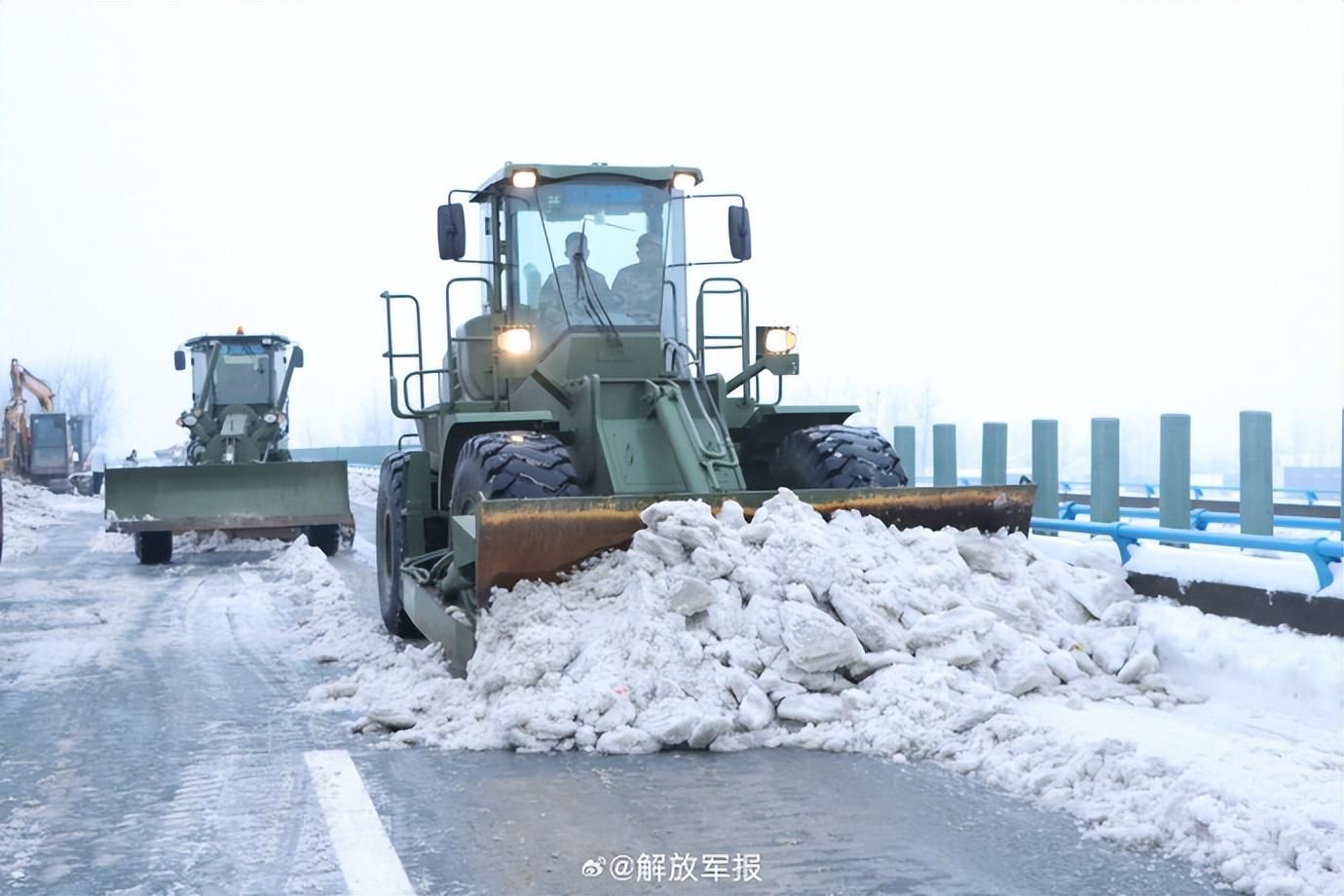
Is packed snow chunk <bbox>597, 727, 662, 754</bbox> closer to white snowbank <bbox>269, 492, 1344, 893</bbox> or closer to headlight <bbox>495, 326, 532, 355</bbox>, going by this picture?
white snowbank <bbox>269, 492, 1344, 893</bbox>

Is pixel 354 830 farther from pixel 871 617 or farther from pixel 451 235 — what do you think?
pixel 451 235

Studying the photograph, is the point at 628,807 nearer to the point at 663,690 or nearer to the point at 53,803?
the point at 663,690

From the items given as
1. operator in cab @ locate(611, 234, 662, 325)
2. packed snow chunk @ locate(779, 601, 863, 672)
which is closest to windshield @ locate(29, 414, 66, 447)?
operator in cab @ locate(611, 234, 662, 325)

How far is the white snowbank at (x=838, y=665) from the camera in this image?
18.4 feet

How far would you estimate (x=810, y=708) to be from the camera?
6016 mm

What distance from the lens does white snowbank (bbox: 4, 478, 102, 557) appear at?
1886cm

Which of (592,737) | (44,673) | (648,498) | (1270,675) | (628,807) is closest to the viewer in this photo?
(628,807)

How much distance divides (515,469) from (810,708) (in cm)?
219

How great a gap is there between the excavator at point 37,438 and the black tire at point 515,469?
1223 inches

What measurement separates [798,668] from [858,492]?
1371mm

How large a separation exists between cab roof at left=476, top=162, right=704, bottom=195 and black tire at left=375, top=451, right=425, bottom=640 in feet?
6.68

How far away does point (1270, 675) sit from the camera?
20.6 ft

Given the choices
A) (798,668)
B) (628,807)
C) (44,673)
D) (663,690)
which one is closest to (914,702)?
(798,668)

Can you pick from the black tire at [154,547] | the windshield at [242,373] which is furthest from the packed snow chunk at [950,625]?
the windshield at [242,373]
